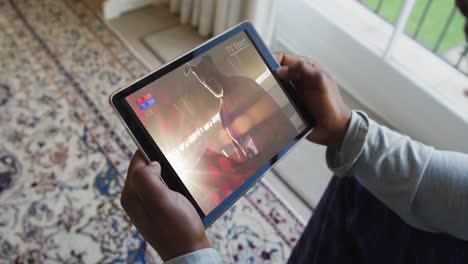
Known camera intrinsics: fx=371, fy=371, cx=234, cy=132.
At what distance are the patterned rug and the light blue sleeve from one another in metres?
0.54

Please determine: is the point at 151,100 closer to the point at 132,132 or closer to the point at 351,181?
the point at 132,132

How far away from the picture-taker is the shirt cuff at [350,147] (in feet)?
2.07

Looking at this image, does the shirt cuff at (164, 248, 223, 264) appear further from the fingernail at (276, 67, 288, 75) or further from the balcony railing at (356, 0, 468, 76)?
the balcony railing at (356, 0, 468, 76)

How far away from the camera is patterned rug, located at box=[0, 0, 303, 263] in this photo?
3.42 ft

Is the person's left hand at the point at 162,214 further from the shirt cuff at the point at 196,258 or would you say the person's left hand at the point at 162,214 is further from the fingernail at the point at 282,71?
the fingernail at the point at 282,71

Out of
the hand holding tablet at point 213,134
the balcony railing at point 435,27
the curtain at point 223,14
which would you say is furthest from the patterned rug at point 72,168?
the balcony railing at point 435,27

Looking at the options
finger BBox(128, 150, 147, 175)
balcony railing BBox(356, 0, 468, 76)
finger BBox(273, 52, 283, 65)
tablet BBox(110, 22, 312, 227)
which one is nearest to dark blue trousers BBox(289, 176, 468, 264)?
tablet BBox(110, 22, 312, 227)

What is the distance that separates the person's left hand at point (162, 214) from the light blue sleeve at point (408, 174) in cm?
28

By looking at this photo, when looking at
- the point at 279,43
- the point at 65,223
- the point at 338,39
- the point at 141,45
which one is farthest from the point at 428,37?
the point at 65,223

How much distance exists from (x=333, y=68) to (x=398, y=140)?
932mm

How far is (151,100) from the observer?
0.55 meters

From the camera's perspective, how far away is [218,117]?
2.03 ft

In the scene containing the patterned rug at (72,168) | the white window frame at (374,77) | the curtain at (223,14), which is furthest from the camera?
the curtain at (223,14)

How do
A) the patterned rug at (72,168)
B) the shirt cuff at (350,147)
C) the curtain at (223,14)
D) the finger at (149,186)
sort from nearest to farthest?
the finger at (149,186)
the shirt cuff at (350,147)
the patterned rug at (72,168)
the curtain at (223,14)
